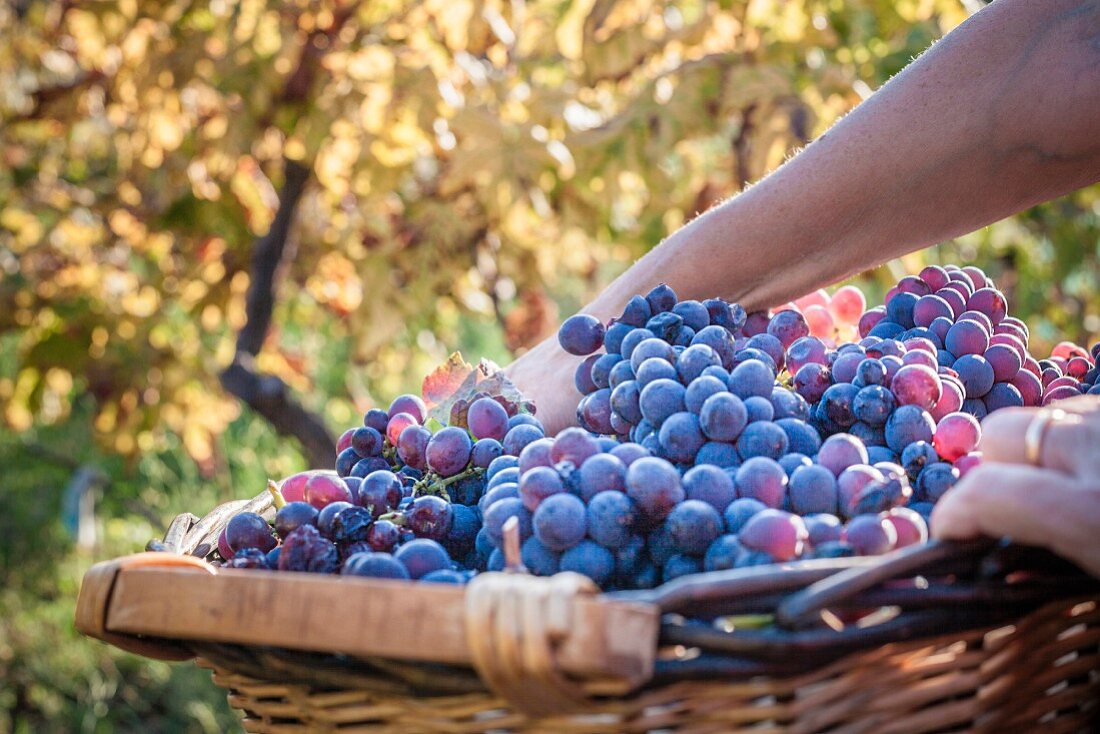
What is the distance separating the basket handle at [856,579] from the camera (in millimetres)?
444

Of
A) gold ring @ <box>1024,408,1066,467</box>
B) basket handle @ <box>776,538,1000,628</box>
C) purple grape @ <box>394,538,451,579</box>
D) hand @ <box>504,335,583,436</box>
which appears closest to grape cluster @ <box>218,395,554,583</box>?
purple grape @ <box>394,538,451,579</box>

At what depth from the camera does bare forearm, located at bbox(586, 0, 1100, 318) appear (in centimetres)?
77

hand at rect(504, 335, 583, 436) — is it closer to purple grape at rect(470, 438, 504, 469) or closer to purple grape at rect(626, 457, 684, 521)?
purple grape at rect(470, 438, 504, 469)

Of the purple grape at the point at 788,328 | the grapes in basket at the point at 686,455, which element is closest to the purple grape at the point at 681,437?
the grapes in basket at the point at 686,455

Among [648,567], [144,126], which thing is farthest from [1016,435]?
[144,126]

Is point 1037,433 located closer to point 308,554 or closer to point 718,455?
point 718,455

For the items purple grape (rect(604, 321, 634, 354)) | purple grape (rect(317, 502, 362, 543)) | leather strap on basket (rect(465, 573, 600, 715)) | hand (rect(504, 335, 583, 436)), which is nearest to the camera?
leather strap on basket (rect(465, 573, 600, 715))

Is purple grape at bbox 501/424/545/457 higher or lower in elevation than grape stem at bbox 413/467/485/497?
higher

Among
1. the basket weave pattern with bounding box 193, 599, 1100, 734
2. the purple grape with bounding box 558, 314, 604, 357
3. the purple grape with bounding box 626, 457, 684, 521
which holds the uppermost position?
the purple grape with bounding box 558, 314, 604, 357

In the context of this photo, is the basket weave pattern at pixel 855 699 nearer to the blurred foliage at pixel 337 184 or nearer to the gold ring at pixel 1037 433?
the gold ring at pixel 1037 433

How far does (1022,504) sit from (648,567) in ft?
0.69

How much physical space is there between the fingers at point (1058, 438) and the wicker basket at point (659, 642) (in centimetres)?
5

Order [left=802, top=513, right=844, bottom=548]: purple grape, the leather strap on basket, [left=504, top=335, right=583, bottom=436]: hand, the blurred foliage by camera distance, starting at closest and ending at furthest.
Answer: the leather strap on basket, [left=802, top=513, right=844, bottom=548]: purple grape, [left=504, top=335, right=583, bottom=436]: hand, the blurred foliage

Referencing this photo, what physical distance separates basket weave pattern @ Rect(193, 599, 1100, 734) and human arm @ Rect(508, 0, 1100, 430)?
39cm
